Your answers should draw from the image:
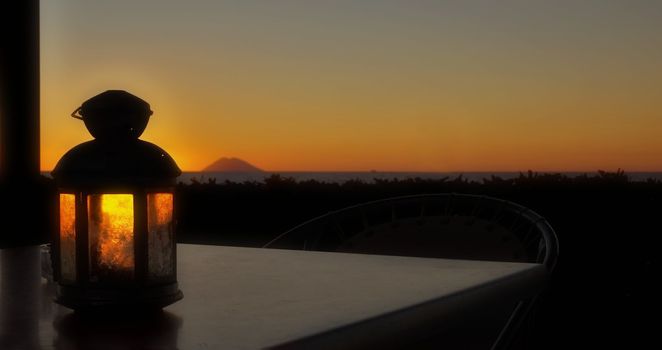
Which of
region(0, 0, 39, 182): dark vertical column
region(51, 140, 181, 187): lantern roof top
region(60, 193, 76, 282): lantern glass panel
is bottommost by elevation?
region(60, 193, 76, 282): lantern glass panel

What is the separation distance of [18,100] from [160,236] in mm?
3199

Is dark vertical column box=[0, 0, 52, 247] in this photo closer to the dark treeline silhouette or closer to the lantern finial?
the dark treeline silhouette

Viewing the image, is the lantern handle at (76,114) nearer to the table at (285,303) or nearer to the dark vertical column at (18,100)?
the table at (285,303)

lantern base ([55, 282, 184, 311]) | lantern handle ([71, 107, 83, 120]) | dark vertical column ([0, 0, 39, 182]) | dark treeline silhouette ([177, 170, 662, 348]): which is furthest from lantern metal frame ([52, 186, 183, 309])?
dark treeline silhouette ([177, 170, 662, 348])

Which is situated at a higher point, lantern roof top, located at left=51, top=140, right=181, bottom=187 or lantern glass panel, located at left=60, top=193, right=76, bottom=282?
lantern roof top, located at left=51, top=140, right=181, bottom=187

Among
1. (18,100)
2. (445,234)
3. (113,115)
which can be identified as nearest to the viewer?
(113,115)

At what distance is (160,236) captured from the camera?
120 cm

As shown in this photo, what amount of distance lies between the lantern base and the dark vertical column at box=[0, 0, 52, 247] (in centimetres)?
316

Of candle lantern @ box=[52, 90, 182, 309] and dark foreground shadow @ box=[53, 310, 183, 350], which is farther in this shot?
candle lantern @ box=[52, 90, 182, 309]

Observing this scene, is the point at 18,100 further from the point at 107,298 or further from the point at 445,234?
the point at 107,298

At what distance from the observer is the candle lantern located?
1140 millimetres

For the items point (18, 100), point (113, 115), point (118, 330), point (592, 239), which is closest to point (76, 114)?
point (113, 115)

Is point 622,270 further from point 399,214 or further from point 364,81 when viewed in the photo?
point 364,81

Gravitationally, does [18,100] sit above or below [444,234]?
above
